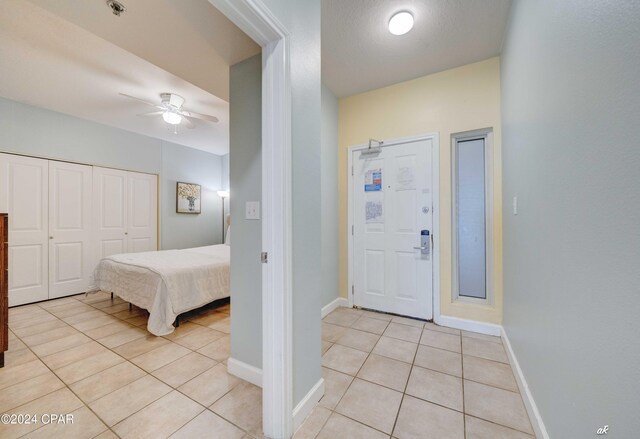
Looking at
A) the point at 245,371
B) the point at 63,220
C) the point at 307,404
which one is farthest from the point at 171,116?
the point at 307,404

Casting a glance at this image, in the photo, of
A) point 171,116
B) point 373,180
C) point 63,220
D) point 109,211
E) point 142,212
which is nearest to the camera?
point 373,180

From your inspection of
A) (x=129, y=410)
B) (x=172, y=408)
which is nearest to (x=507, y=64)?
(x=172, y=408)

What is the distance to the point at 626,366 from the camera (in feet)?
2.05

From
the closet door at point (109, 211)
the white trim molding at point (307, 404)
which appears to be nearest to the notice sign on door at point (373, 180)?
the white trim molding at point (307, 404)

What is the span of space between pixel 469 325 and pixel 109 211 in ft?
18.2

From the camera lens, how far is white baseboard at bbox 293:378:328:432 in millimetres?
1296

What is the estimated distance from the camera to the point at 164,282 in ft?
8.04

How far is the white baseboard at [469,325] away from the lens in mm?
2318

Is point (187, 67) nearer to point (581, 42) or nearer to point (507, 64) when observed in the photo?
point (581, 42)

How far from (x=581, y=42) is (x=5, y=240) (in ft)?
12.2

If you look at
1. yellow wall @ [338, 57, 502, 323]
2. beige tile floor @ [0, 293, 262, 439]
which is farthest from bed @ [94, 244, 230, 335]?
yellow wall @ [338, 57, 502, 323]

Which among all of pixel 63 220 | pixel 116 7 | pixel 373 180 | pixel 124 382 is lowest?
pixel 124 382

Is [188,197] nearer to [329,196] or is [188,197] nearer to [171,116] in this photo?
[171,116]

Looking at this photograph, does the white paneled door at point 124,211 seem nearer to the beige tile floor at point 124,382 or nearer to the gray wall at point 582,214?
the beige tile floor at point 124,382
